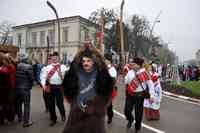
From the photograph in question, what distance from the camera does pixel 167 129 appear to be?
7.19 m

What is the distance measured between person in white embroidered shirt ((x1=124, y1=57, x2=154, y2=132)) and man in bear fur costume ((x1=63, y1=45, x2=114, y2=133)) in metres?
3.16

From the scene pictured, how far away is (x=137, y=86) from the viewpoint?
6.40 meters

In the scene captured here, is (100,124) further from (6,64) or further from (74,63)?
(6,64)

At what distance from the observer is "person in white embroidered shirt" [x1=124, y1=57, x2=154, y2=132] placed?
6.37 metres

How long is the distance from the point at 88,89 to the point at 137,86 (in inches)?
131

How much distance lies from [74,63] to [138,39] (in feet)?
163

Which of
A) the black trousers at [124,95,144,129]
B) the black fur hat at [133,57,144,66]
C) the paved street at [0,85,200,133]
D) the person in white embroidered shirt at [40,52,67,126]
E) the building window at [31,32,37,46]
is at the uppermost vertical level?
the building window at [31,32,37,46]

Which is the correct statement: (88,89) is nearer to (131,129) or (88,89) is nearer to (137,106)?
(137,106)

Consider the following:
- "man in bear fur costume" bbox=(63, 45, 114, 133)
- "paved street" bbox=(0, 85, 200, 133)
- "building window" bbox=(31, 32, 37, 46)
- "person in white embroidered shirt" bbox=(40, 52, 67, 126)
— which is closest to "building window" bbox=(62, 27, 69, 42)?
"building window" bbox=(31, 32, 37, 46)

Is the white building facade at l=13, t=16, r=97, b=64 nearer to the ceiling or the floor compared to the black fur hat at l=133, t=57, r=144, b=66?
nearer to the ceiling

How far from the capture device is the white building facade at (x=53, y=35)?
51.6 m

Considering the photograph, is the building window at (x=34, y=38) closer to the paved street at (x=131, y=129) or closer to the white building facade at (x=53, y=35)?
the white building facade at (x=53, y=35)

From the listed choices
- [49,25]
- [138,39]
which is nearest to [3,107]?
[138,39]

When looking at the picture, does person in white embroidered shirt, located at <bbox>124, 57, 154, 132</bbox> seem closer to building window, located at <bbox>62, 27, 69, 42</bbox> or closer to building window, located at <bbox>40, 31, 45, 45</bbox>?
building window, located at <bbox>62, 27, 69, 42</bbox>
